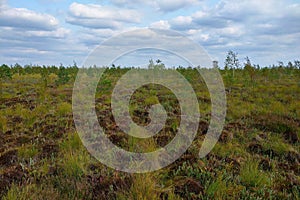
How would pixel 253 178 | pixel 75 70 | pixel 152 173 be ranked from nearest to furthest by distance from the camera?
pixel 152 173, pixel 253 178, pixel 75 70

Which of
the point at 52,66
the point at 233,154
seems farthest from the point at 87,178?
the point at 52,66

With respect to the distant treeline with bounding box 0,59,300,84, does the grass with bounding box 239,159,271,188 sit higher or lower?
lower

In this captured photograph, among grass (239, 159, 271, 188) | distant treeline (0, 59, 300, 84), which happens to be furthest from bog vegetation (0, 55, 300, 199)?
distant treeline (0, 59, 300, 84)

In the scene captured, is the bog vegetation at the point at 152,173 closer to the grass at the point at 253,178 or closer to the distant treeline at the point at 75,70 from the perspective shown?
the grass at the point at 253,178

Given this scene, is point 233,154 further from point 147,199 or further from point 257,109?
point 257,109

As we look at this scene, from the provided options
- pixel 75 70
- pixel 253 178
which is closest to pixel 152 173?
pixel 253 178

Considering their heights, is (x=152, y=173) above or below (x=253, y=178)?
above

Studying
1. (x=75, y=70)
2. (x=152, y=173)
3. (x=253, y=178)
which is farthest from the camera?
(x=75, y=70)

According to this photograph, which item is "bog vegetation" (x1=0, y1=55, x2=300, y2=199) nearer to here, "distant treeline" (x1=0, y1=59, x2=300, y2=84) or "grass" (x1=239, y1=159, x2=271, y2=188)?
"grass" (x1=239, y1=159, x2=271, y2=188)

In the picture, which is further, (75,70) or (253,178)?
(75,70)

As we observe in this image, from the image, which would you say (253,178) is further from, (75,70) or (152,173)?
(75,70)

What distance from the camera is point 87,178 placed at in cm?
449

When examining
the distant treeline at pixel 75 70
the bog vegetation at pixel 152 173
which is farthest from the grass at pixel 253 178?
the distant treeline at pixel 75 70

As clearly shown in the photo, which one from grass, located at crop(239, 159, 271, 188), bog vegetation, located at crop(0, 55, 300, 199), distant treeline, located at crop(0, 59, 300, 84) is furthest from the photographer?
distant treeline, located at crop(0, 59, 300, 84)
